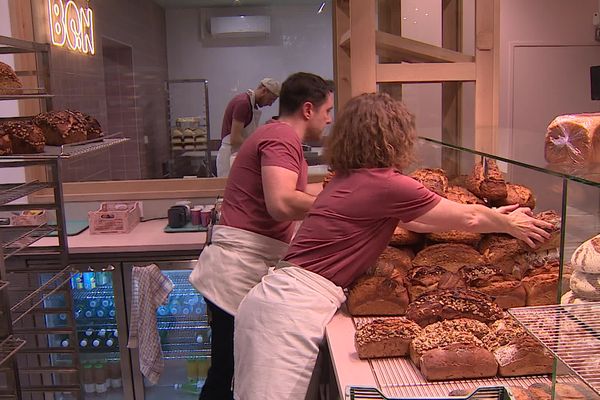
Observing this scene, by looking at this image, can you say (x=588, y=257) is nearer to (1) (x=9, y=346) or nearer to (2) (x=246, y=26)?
(1) (x=9, y=346)

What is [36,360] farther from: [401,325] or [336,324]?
[401,325]

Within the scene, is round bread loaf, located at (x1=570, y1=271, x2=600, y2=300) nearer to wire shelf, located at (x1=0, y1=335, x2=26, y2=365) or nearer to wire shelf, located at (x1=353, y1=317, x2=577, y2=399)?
wire shelf, located at (x1=353, y1=317, x2=577, y2=399)

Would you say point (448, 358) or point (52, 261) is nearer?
point (448, 358)

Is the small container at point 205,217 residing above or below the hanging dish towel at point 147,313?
above

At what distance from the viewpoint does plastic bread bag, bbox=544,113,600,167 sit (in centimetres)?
116

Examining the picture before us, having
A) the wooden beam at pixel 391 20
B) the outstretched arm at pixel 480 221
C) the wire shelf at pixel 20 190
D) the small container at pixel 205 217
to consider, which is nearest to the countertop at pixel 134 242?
the small container at pixel 205 217

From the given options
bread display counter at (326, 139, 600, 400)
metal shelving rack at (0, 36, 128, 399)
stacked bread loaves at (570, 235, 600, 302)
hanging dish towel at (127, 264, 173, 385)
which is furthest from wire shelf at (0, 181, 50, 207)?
stacked bread loaves at (570, 235, 600, 302)

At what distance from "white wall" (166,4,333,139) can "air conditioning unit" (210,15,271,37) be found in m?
0.04

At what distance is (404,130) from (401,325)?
583mm

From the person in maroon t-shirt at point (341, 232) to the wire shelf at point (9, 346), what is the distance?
2.14 ft

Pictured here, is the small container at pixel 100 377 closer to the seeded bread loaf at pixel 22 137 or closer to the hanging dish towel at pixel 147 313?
the hanging dish towel at pixel 147 313

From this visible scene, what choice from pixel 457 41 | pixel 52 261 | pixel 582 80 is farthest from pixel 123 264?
pixel 582 80

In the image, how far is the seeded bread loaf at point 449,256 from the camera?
171 cm

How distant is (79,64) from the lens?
138 inches
